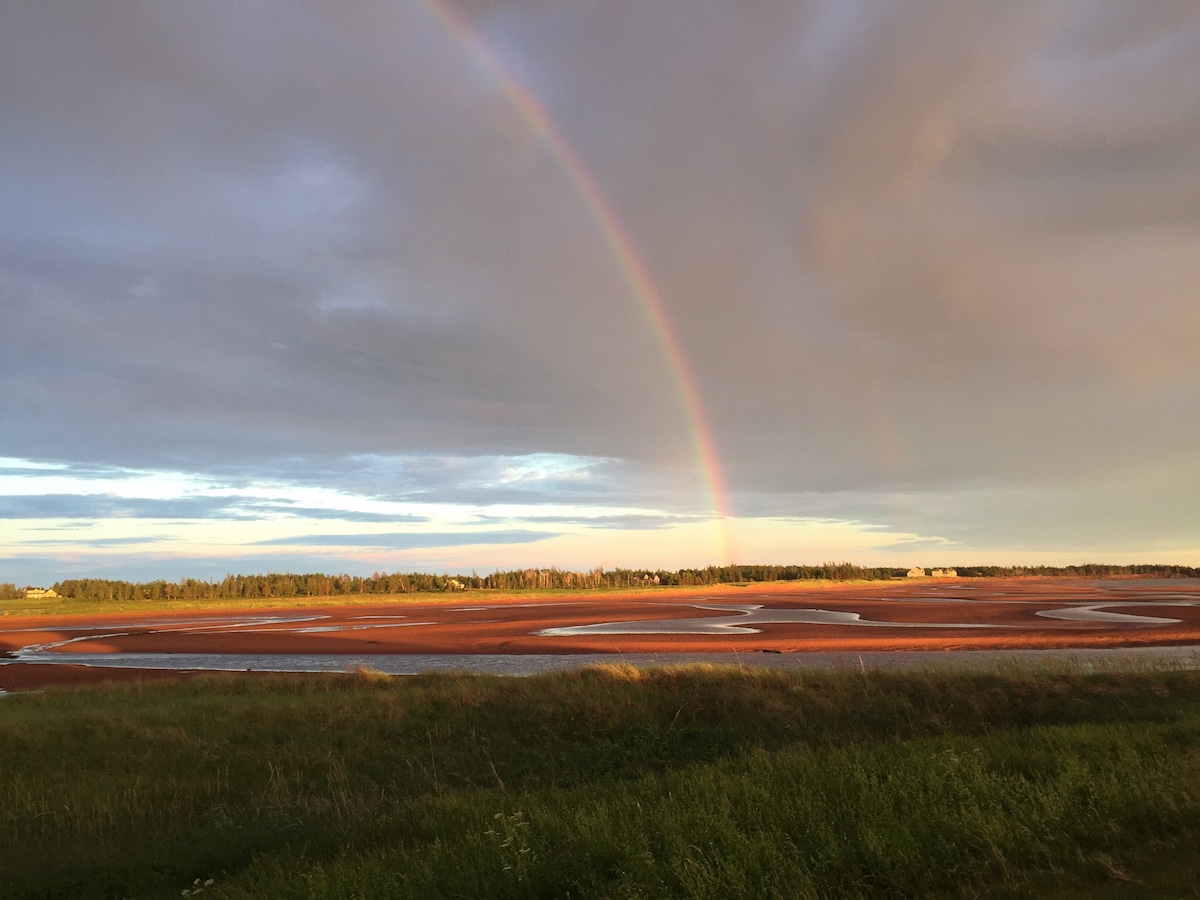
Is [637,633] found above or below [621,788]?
below

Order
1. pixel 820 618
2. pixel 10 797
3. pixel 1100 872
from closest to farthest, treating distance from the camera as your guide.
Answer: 1. pixel 1100 872
2. pixel 10 797
3. pixel 820 618

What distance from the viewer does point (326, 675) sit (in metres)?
30.3

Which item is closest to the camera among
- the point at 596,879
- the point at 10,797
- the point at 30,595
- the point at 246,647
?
the point at 596,879

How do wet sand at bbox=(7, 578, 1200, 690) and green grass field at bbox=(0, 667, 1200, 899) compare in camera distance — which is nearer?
green grass field at bbox=(0, 667, 1200, 899)

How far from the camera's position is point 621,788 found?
14039 millimetres

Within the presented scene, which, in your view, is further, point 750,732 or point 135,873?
point 750,732

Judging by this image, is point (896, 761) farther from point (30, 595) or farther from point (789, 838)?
point (30, 595)

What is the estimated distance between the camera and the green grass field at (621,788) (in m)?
8.55

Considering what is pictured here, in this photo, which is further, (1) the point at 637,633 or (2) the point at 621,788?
(1) the point at 637,633

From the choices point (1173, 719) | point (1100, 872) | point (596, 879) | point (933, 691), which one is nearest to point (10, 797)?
point (596, 879)

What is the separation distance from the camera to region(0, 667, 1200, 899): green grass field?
8555 mm

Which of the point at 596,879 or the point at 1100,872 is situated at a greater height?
the point at 1100,872

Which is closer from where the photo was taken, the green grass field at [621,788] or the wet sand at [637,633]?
the green grass field at [621,788]

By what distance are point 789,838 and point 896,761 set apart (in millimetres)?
4606
